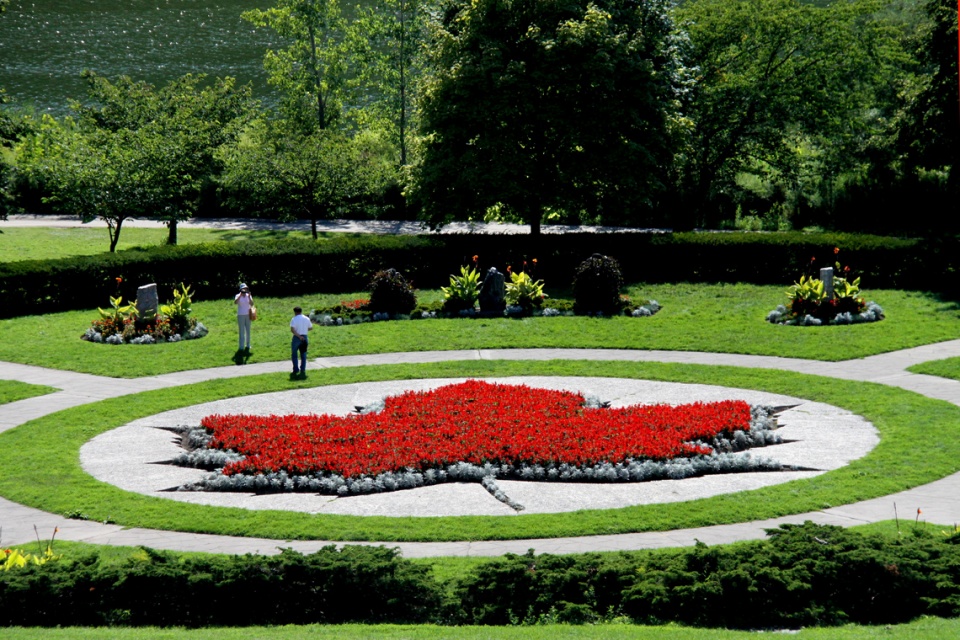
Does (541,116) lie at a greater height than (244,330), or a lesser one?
greater

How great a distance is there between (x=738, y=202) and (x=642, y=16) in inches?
574

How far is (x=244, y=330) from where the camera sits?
75.9 feet

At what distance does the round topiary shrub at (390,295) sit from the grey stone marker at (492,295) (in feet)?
6.39

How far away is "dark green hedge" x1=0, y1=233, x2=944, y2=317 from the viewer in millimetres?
28516

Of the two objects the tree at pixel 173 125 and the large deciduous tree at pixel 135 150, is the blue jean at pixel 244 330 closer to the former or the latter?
the large deciduous tree at pixel 135 150

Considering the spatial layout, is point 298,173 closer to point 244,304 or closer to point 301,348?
point 244,304

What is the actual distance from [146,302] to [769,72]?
25494mm

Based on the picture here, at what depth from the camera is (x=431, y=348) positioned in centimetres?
2375

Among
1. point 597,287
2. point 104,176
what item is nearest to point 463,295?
point 597,287

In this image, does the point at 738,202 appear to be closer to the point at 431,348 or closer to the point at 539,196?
the point at 539,196

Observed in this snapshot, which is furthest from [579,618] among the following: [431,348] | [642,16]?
[642,16]

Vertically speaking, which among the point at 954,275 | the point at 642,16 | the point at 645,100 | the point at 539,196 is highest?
the point at 642,16

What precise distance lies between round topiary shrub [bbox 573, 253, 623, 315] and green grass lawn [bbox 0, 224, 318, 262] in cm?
1787

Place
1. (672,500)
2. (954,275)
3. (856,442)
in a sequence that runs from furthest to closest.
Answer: (954,275), (856,442), (672,500)
